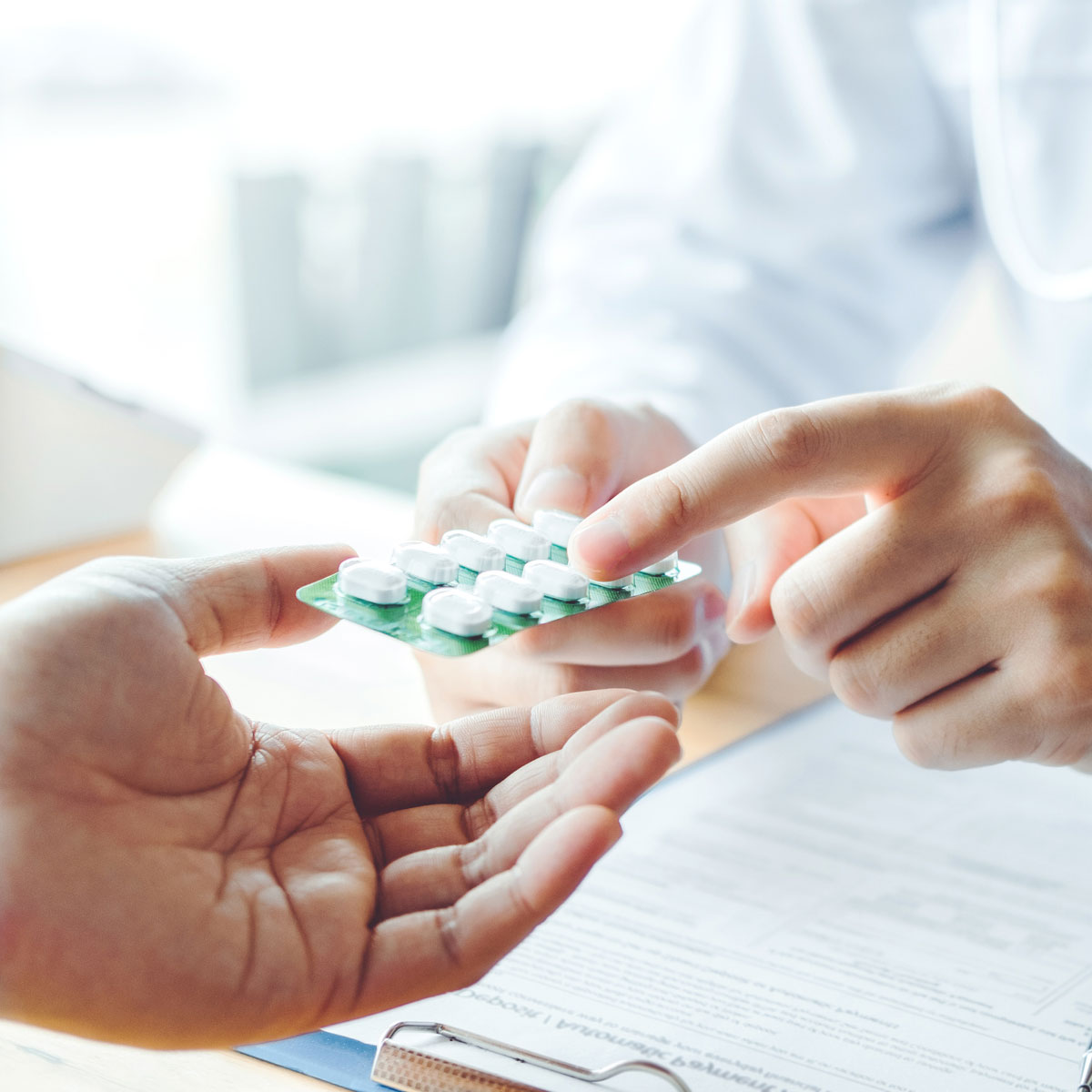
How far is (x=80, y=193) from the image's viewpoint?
1.61m

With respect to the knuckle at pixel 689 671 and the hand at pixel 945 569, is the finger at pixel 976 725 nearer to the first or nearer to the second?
the hand at pixel 945 569

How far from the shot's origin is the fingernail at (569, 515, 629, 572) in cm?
50

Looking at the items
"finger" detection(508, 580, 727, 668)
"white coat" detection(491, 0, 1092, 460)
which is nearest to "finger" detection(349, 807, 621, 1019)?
"finger" detection(508, 580, 727, 668)

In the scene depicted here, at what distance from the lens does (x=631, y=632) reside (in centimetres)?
62

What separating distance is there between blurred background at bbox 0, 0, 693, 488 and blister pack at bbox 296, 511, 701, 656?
3.56 ft

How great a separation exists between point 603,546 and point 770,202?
0.66 m

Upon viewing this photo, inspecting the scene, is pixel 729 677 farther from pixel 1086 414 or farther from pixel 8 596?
pixel 8 596

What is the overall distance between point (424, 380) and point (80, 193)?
821mm

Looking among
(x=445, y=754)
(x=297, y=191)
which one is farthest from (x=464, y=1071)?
(x=297, y=191)

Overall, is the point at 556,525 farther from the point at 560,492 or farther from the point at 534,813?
the point at 534,813

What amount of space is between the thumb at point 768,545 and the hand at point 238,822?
169 millimetres

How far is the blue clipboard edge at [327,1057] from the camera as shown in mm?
460

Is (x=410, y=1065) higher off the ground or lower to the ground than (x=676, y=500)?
lower

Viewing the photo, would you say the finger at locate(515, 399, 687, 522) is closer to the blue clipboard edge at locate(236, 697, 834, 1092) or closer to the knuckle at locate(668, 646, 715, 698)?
the knuckle at locate(668, 646, 715, 698)
